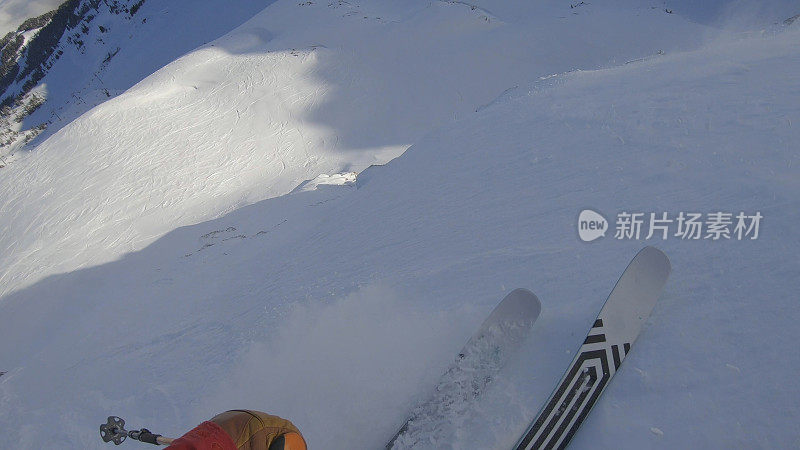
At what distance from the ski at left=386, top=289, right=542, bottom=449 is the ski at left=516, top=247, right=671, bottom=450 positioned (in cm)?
51

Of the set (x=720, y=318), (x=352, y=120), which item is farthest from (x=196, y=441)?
(x=352, y=120)

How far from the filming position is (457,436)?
3215mm

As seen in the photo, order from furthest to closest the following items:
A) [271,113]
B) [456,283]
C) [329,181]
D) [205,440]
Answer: [271,113] < [329,181] < [456,283] < [205,440]

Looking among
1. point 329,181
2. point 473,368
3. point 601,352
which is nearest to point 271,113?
→ point 329,181

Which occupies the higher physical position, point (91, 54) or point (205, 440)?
point (91, 54)

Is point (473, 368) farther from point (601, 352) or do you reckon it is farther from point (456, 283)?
point (456, 283)

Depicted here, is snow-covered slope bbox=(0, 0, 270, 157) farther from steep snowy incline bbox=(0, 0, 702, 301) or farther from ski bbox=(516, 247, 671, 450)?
ski bbox=(516, 247, 671, 450)

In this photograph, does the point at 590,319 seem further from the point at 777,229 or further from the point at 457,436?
the point at 777,229

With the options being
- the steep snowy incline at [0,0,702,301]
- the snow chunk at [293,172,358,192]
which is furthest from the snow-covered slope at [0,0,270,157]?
the snow chunk at [293,172,358,192]

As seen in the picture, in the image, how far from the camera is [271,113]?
55.2 ft

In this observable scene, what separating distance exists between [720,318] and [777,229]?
3.71ft

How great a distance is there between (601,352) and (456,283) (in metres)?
1.70

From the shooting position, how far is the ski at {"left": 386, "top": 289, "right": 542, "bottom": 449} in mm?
3373

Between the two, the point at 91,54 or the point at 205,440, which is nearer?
the point at 205,440
